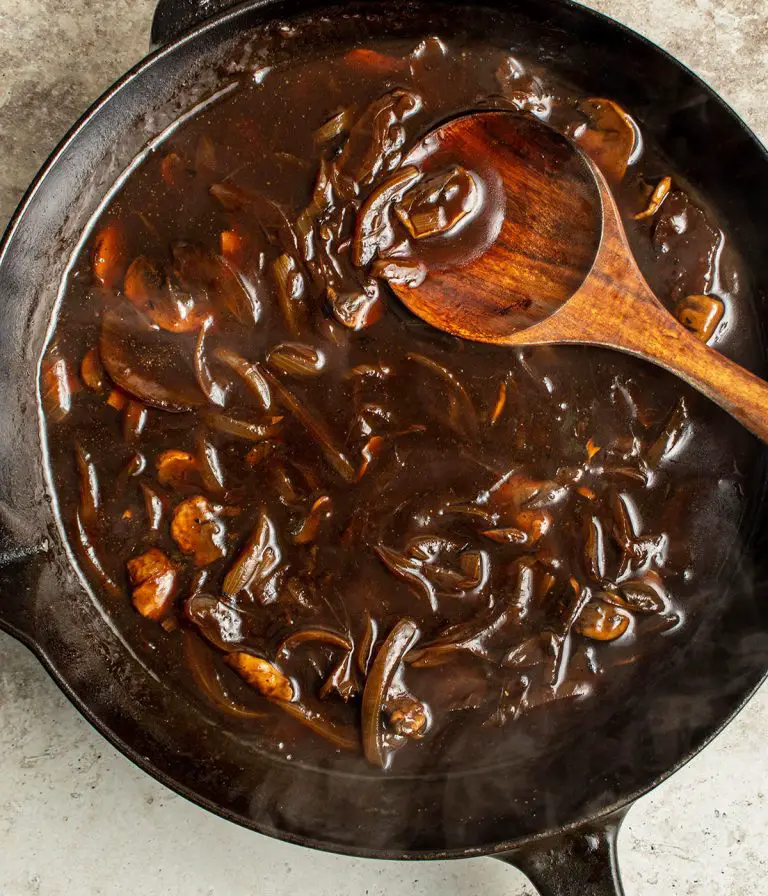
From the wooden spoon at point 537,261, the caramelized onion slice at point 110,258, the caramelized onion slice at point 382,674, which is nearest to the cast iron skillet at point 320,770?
the caramelized onion slice at point 110,258

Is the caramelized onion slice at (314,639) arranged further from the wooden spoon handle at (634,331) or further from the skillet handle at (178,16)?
the skillet handle at (178,16)

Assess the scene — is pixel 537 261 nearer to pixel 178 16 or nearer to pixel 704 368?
pixel 704 368

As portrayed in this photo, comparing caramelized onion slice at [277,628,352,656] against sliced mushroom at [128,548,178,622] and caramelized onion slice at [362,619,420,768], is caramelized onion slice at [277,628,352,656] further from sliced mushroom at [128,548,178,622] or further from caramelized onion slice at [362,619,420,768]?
sliced mushroom at [128,548,178,622]

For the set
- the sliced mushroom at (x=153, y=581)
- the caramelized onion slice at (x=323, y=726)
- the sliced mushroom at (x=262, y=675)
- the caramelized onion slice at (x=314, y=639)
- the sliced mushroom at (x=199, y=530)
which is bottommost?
the caramelized onion slice at (x=323, y=726)

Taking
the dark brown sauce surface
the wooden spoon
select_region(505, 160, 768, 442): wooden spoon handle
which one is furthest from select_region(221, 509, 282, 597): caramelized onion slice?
select_region(505, 160, 768, 442): wooden spoon handle

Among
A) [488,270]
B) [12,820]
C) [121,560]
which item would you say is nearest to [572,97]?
[488,270]

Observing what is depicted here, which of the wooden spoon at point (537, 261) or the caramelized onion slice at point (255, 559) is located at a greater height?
the wooden spoon at point (537, 261)
